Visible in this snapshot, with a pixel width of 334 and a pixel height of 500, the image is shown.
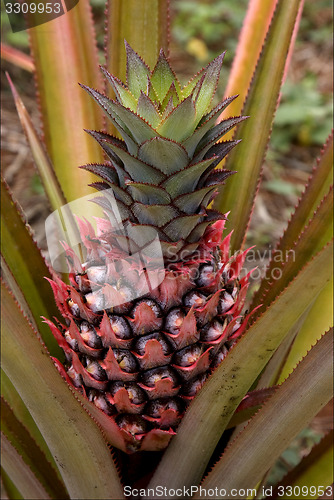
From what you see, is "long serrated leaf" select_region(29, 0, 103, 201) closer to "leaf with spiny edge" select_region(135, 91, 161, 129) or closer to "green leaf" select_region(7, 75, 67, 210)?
"green leaf" select_region(7, 75, 67, 210)

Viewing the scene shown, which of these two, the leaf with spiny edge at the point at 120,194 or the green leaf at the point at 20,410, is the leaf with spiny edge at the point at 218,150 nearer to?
the leaf with spiny edge at the point at 120,194

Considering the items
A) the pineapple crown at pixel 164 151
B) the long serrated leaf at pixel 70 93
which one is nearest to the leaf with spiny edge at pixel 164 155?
the pineapple crown at pixel 164 151

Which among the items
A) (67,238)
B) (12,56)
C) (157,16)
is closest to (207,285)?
(67,238)

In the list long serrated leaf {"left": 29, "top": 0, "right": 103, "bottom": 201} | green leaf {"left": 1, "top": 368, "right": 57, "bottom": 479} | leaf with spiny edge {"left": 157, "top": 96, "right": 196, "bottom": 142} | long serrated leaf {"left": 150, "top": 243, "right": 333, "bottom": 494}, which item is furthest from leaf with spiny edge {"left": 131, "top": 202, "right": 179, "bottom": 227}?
green leaf {"left": 1, "top": 368, "right": 57, "bottom": 479}

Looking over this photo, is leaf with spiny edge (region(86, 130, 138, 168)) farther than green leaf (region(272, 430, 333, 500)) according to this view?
No

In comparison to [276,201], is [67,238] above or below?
above

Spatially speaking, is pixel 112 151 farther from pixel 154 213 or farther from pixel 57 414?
pixel 57 414

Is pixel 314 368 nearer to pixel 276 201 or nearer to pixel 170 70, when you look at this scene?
pixel 170 70
